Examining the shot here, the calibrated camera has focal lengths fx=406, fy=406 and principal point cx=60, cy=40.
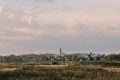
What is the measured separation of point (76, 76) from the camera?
55812 millimetres

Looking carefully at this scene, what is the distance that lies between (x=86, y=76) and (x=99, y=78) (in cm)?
354

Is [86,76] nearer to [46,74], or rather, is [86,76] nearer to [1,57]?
[46,74]

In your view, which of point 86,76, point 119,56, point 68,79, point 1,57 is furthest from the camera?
point 1,57

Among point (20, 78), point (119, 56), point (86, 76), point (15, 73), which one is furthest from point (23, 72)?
point (119, 56)

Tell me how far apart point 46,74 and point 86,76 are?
5.59m

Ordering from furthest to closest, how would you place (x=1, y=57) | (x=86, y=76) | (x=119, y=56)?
(x=1, y=57)
(x=119, y=56)
(x=86, y=76)

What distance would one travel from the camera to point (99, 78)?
52375 mm

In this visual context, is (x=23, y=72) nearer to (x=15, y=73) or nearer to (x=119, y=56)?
(x=15, y=73)

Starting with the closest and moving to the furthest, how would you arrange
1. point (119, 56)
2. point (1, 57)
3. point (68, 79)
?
point (68, 79), point (119, 56), point (1, 57)

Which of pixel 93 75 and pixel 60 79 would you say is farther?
pixel 93 75

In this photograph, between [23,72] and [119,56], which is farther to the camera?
[119,56]

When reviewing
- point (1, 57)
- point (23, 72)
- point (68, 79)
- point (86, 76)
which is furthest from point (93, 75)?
point (1, 57)

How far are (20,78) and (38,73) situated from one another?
17.3ft

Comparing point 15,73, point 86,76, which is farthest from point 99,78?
point 15,73
